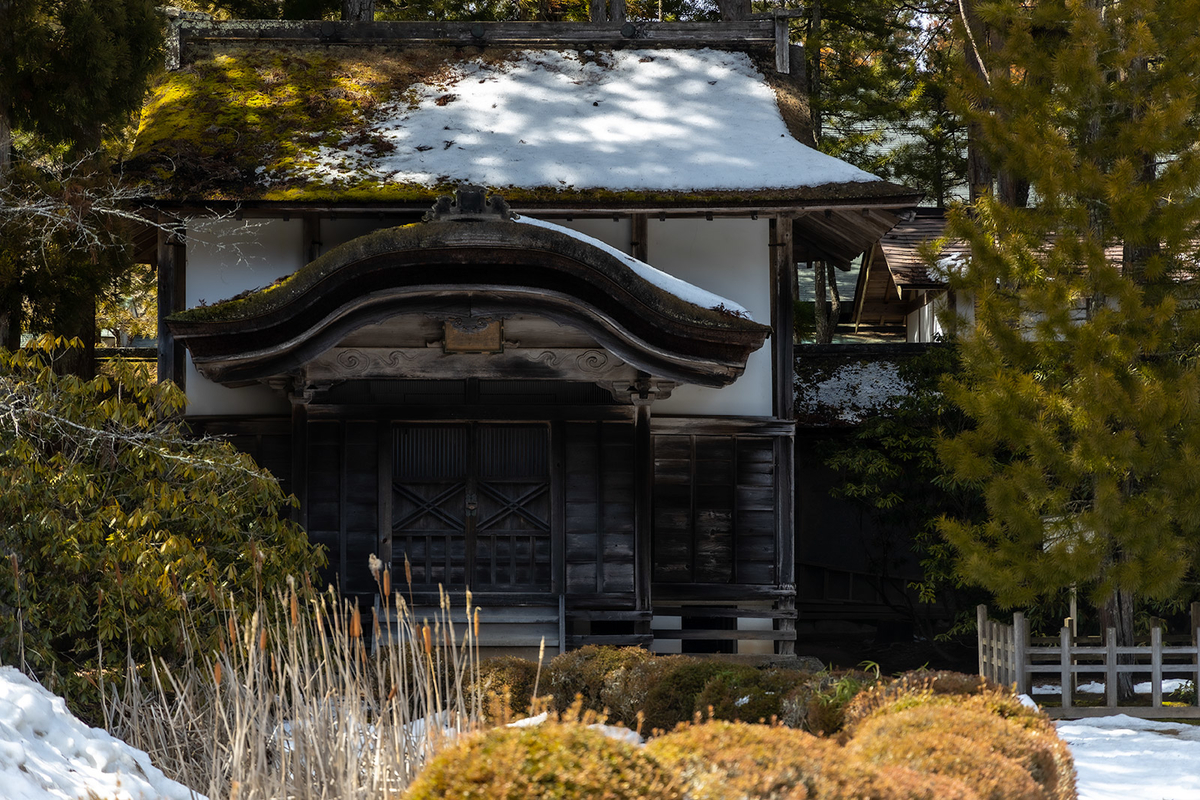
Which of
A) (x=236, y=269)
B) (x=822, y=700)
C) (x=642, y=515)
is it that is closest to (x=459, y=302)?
(x=642, y=515)

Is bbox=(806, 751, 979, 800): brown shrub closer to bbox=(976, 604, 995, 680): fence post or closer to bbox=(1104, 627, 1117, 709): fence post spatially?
bbox=(1104, 627, 1117, 709): fence post

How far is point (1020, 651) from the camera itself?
802 centimetres

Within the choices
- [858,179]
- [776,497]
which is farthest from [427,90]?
[776,497]

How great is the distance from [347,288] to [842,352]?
668 centimetres

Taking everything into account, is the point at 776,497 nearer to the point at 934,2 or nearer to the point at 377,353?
the point at 377,353

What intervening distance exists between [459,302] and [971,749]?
16.2ft

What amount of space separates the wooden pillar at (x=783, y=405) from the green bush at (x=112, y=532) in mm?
4243

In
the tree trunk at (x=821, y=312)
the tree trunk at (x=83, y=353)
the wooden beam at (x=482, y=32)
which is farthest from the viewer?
the tree trunk at (x=821, y=312)

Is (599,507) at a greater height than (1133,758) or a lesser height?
greater

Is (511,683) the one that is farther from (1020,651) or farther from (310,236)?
(310,236)

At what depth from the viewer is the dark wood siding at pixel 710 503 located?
9422mm

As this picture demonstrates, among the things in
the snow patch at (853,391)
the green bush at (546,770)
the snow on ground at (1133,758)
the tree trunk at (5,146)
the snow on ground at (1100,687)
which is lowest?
the snow on ground at (1100,687)

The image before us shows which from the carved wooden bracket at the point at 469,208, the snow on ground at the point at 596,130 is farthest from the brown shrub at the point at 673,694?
the snow on ground at the point at 596,130

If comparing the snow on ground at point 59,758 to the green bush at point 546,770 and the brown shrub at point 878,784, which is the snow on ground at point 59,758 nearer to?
the green bush at point 546,770
